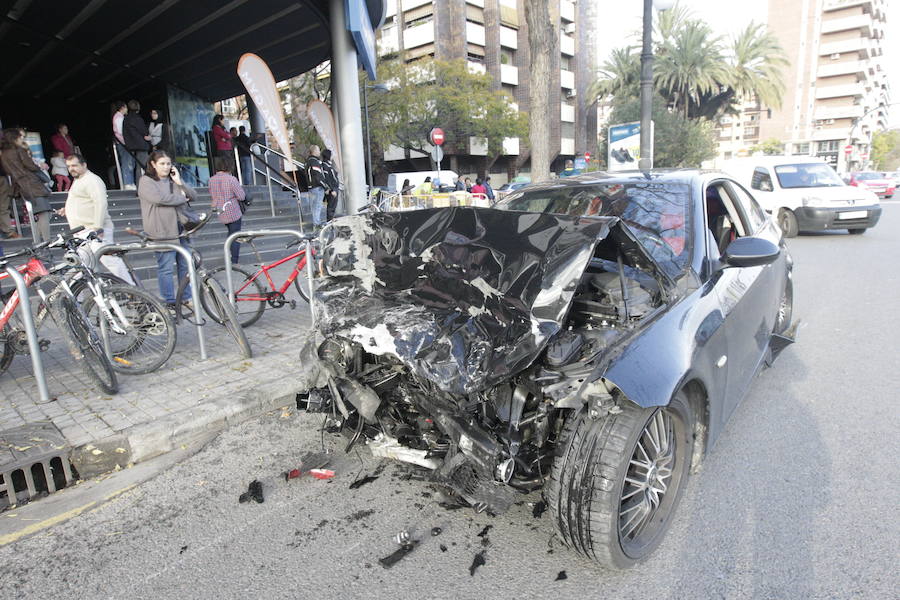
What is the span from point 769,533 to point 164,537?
9.67 ft

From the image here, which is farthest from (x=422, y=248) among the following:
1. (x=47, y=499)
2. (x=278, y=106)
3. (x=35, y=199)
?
(x=35, y=199)

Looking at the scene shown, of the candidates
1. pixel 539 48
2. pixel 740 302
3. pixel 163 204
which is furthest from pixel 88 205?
pixel 539 48

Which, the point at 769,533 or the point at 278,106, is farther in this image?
the point at 278,106

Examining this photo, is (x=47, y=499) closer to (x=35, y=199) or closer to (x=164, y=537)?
(x=164, y=537)

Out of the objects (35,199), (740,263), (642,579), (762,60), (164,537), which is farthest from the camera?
(762,60)

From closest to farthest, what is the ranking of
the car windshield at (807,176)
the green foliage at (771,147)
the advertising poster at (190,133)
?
1. the car windshield at (807,176)
2. the advertising poster at (190,133)
3. the green foliage at (771,147)

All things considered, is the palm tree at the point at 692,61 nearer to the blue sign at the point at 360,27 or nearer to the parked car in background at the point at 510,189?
the parked car in background at the point at 510,189

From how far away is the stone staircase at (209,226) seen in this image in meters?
9.30

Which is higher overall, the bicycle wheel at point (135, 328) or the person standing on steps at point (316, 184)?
the person standing on steps at point (316, 184)

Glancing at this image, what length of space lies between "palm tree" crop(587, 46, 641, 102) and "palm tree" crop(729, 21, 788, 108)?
23.7ft

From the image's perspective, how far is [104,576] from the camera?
2.45 metres

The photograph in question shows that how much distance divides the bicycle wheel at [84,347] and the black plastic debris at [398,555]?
3.04m

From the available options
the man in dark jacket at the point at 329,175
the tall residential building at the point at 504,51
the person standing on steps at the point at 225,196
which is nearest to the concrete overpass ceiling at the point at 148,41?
the man in dark jacket at the point at 329,175

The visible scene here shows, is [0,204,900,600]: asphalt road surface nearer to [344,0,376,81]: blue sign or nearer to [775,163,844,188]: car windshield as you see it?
[344,0,376,81]: blue sign
